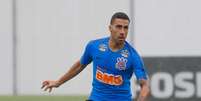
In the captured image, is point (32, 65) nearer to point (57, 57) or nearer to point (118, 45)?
point (57, 57)

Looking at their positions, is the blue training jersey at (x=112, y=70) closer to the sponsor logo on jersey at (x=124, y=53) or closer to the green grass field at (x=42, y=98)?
the sponsor logo on jersey at (x=124, y=53)

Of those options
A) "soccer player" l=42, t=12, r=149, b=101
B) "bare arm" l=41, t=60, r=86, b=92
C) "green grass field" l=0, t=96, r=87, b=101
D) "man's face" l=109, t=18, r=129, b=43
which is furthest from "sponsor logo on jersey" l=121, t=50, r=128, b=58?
"green grass field" l=0, t=96, r=87, b=101

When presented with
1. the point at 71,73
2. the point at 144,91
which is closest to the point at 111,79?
the point at 144,91

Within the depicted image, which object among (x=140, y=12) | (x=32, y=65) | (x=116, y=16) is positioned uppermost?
(x=116, y=16)

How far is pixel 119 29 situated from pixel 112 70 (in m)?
0.43

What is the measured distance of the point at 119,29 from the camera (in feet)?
27.9

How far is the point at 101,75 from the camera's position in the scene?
872cm

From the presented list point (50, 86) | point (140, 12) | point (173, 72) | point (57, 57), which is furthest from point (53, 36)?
point (50, 86)

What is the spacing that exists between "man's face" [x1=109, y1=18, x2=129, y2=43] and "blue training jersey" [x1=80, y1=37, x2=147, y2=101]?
0.17 meters

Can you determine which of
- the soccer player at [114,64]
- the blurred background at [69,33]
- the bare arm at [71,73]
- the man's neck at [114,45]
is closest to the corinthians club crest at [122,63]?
the soccer player at [114,64]

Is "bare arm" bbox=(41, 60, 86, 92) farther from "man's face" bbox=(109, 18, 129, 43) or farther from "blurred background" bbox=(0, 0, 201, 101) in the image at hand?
"blurred background" bbox=(0, 0, 201, 101)

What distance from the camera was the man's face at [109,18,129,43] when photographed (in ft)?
27.8

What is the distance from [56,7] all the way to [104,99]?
29.2ft

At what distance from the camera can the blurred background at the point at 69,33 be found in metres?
17.1
